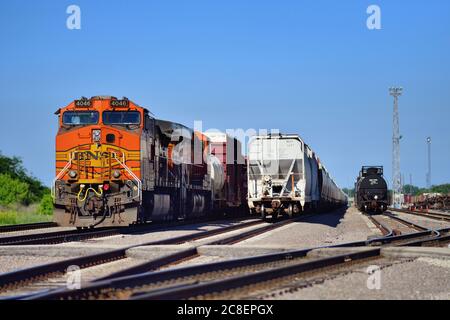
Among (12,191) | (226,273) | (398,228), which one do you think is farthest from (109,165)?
(12,191)

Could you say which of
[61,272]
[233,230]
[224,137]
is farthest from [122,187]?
[224,137]

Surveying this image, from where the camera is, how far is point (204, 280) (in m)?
7.61

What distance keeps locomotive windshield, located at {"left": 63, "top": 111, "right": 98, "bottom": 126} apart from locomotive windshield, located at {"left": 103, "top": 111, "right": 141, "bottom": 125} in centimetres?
33

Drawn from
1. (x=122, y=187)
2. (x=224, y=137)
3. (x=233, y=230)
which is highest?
(x=224, y=137)

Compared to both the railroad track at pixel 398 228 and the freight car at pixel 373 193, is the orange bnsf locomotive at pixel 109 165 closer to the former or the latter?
the railroad track at pixel 398 228

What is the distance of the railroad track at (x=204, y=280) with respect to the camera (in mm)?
6090

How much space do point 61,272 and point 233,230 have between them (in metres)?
11.5

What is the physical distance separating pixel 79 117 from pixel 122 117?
131 cm

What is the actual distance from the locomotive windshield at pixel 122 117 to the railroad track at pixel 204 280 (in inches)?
397

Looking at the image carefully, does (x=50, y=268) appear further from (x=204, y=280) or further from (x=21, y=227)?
(x=21, y=227)

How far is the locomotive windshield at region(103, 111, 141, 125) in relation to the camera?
19.1m
